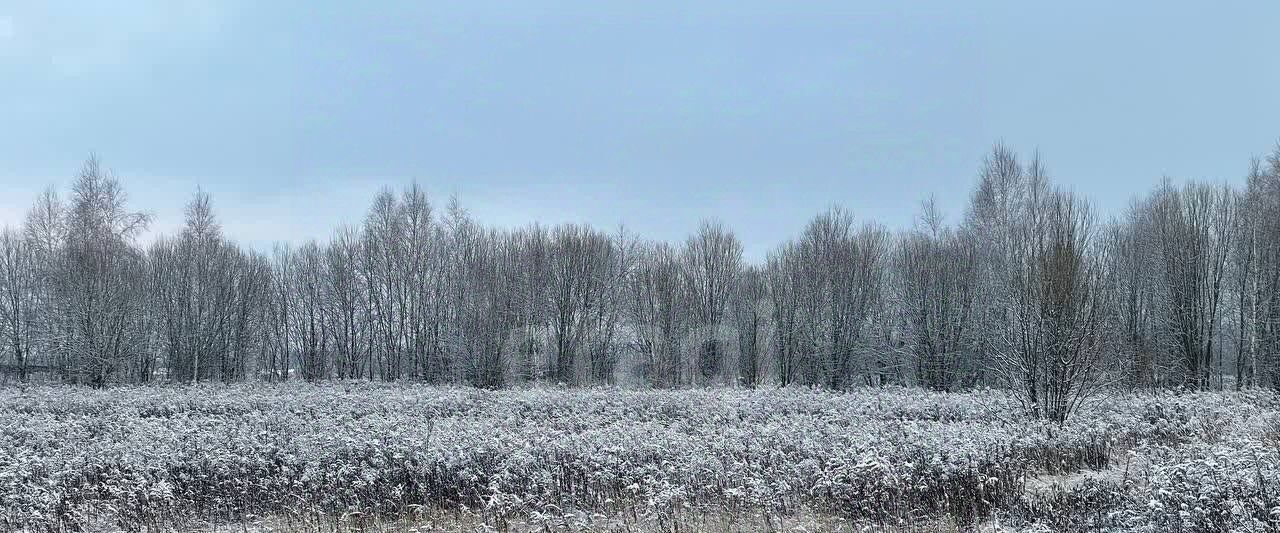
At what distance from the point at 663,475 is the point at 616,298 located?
34.0 meters

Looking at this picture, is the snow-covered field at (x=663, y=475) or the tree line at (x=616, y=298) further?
the tree line at (x=616, y=298)

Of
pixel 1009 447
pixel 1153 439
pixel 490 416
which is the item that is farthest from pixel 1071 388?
pixel 490 416

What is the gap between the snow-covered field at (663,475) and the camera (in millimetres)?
7652

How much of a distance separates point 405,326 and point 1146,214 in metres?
38.4

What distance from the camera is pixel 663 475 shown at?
32.6ft

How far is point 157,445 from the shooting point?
13.2 meters

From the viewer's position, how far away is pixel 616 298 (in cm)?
4394

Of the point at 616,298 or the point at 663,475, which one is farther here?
the point at 616,298

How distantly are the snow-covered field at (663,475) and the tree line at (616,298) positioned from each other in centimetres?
1952

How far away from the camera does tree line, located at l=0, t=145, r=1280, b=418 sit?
34250 millimetres

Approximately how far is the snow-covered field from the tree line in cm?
1952

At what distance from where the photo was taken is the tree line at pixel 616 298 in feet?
112

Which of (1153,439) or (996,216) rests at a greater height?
(996,216)

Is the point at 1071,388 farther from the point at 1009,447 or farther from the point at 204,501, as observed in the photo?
the point at 204,501
